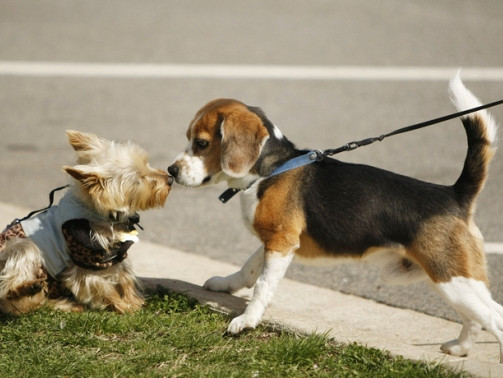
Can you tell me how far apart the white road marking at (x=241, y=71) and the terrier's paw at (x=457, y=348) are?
7989 millimetres

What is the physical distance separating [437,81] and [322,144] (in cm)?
335

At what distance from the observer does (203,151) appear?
4.84 m

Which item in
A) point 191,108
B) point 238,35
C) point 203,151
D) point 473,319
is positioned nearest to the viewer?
point 473,319

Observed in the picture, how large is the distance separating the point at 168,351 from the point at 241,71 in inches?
338

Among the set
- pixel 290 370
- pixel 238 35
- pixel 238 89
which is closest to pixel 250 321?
pixel 290 370

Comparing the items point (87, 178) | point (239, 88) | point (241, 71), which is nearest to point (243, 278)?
point (87, 178)

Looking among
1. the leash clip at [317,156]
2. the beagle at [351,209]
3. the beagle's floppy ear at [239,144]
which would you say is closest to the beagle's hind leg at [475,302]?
the beagle at [351,209]

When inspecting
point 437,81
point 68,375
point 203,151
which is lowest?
point 68,375

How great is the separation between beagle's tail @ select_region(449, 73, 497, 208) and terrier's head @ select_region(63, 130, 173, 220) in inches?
74.8

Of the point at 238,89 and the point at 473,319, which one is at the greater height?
the point at 238,89

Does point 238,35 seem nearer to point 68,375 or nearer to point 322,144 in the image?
point 322,144

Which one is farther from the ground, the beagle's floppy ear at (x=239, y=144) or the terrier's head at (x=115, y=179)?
the beagle's floppy ear at (x=239, y=144)

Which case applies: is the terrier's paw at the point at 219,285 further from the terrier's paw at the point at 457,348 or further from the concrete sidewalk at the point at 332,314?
the terrier's paw at the point at 457,348

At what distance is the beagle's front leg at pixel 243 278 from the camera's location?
5.16m
